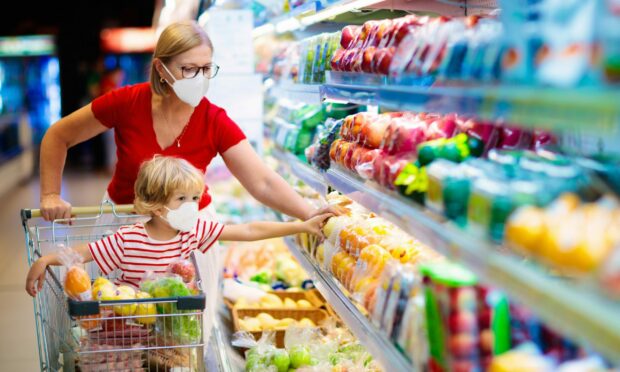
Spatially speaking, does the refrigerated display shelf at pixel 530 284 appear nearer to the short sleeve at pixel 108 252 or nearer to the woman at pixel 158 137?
the short sleeve at pixel 108 252

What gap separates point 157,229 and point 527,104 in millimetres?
2063

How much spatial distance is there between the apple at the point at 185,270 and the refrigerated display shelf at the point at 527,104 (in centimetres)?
100

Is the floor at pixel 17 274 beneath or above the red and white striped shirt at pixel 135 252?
beneath

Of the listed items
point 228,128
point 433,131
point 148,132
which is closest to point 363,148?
point 433,131

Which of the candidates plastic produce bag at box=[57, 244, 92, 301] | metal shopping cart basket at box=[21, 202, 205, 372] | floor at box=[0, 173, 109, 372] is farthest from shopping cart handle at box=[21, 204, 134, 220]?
floor at box=[0, 173, 109, 372]

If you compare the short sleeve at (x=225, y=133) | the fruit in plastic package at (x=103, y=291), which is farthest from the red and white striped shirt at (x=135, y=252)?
the short sleeve at (x=225, y=133)

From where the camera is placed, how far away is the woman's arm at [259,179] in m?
3.61

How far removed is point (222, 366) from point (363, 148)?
136 centimetres

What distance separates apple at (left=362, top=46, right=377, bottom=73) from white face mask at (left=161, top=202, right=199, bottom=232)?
829mm

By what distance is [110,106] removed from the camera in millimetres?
3652

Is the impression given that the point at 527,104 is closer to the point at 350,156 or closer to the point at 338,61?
the point at 350,156

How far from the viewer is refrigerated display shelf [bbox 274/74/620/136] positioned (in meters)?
1.23

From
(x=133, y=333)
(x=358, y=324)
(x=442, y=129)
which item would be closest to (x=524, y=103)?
(x=442, y=129)

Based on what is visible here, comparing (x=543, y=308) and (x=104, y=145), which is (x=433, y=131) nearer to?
(x=543, y=308)
